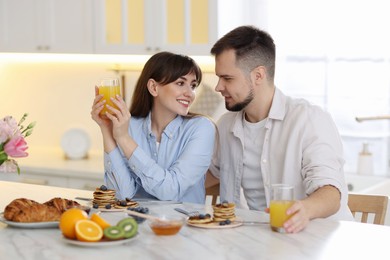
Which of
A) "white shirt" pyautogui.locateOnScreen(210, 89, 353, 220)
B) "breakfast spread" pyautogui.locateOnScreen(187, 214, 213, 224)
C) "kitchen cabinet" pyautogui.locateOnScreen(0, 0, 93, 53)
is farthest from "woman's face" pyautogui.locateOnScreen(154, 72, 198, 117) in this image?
"kitchen cabinet" pyautogui.locateOnScreen(0, 0, 93, 53)

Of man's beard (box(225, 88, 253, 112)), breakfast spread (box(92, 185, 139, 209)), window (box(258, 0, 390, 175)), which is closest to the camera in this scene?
breakfast spread (box(92, 185, 139, 209))

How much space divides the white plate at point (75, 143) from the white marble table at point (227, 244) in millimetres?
2838

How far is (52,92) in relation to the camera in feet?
19.2

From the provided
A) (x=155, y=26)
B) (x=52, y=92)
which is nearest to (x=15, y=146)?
(x=155, y=26)

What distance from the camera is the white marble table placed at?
7.09 ft

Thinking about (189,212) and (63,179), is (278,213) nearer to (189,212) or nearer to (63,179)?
(189,212)

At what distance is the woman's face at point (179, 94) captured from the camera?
3.18 m

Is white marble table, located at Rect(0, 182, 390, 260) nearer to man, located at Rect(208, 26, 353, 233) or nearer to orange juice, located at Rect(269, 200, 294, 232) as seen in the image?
orange juice, located at Rect(269, 200, 294, 232)

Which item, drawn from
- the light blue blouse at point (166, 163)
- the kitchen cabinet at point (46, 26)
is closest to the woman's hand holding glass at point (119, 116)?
the light blue blouse at point (166, 163)

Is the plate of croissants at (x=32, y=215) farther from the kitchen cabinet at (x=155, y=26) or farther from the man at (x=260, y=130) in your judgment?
the kitchen cabinet at (x=155, y=26)

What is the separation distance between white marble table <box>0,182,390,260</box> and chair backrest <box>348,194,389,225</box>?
315 mm

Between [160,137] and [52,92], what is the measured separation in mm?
2781

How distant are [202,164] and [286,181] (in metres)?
0.35

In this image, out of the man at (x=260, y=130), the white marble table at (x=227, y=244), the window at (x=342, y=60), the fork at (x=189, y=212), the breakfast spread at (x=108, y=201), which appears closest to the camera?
the white marble table at (x=227, y=244)
